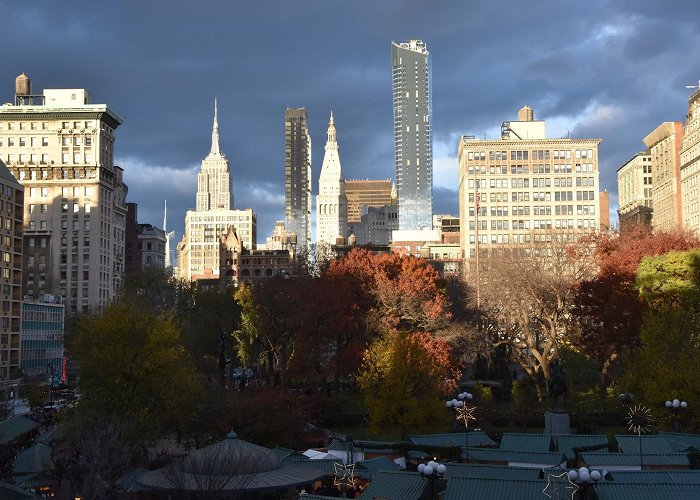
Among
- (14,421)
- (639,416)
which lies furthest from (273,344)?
(639,416)

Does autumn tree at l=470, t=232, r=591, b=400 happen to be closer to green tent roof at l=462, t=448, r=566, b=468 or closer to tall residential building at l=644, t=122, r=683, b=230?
green tent roof at l=462, t=448, r=566, b=468

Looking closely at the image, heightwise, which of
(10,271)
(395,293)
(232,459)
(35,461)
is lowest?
(35,461)

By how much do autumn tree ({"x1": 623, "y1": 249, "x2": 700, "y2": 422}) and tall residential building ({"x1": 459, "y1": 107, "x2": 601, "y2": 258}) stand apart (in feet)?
271

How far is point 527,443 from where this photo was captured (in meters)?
46.8

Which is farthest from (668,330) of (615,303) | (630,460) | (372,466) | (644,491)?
(644,491)

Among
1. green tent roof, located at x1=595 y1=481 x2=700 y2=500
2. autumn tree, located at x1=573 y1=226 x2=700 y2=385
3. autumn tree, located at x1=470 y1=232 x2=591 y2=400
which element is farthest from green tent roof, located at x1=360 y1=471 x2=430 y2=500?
autumn tree, located at x1=470 y1=232 x2=591 y2=400

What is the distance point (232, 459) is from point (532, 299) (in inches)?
2104

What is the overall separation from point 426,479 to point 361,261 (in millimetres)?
47385

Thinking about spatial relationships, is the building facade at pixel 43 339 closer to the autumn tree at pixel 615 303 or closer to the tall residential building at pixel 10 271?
the tall residential building at pixel 10 271

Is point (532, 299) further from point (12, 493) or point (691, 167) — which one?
point (691, 167)

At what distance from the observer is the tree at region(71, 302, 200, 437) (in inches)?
2042

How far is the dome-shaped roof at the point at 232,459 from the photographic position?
3747cm

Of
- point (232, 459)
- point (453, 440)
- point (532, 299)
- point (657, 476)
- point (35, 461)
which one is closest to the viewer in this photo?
point (657, 476)

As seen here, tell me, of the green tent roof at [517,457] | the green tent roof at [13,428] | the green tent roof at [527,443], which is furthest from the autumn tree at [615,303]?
the green tent roof at [13,428]
